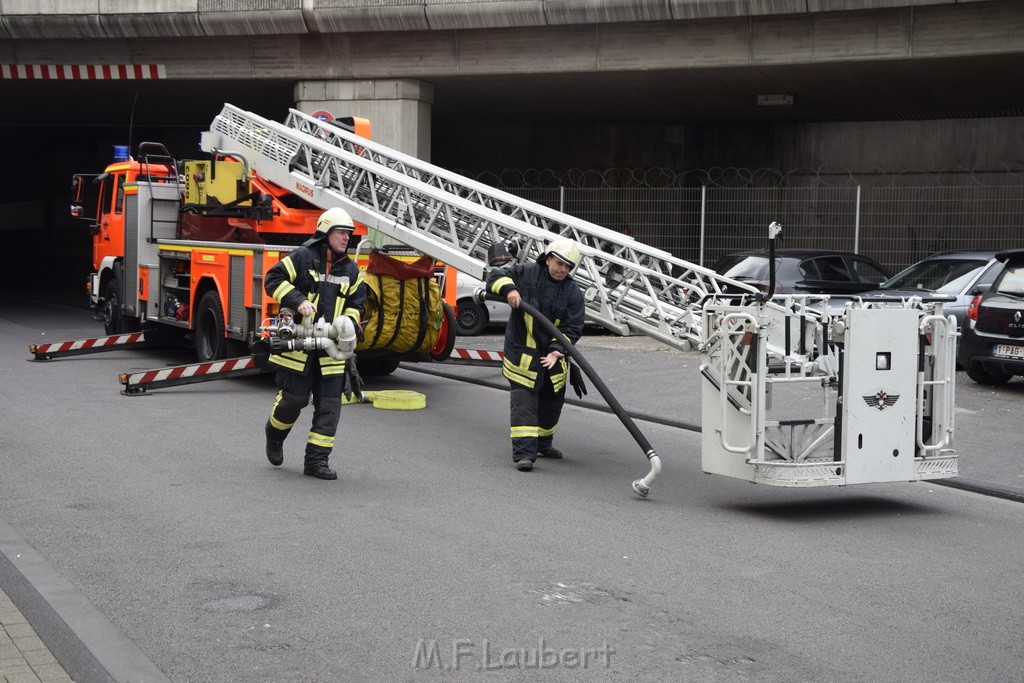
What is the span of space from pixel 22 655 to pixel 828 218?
66.3 ft

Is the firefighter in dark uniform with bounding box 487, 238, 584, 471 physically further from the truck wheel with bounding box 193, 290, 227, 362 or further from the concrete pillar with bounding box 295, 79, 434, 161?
the concrete pillar with bounding box 295, 79, 434, 161

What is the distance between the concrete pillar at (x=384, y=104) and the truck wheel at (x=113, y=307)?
6.49 meters

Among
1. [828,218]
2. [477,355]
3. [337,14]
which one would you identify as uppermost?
[337,14]

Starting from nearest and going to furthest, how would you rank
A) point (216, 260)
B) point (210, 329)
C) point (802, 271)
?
1. point (216, 260)
2. point (210, 329)
3. point (802, 271)

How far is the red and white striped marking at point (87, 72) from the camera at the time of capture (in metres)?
21.8

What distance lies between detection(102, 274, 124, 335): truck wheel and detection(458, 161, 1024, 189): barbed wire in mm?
10852

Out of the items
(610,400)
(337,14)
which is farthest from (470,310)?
(610,400)

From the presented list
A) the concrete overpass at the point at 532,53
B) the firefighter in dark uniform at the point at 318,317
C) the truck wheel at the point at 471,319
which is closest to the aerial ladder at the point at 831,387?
the firefighter in dark uniform at the point at 318,317

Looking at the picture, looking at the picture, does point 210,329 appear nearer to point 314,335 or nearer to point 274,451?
point 274,451

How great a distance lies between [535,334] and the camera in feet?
28.2

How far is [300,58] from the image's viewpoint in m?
21.2

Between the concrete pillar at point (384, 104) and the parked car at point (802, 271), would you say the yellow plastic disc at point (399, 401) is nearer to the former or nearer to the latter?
the parked car at point (802, 271)

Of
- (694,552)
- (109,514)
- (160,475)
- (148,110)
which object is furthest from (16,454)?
(148,110)

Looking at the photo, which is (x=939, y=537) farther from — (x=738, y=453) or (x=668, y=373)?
(x=668, y=373)
